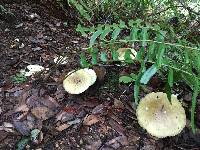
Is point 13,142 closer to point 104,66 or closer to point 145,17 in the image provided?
point 104,66

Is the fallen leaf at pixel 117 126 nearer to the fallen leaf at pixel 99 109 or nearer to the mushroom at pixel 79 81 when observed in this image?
the fallen leaf at pixel 99 109

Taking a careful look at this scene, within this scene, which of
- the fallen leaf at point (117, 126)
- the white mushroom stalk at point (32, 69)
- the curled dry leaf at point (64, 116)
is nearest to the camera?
the fallen leaf at point (117, 126)

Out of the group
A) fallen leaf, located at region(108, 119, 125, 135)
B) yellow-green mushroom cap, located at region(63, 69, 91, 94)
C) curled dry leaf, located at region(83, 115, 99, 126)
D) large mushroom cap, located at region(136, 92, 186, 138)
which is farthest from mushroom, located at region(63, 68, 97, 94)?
large mushroom cap, located at region(136, 92, 186, 138)

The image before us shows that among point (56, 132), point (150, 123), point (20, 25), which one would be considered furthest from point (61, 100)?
point (20, 25)

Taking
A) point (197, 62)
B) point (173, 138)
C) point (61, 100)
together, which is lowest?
point (61, 100)

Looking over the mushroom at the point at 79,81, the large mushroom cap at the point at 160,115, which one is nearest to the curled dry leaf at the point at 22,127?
the mushroom at the point at 79,81

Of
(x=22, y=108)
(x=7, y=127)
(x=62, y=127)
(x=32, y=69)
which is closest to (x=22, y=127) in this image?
(x=7, y=127)
